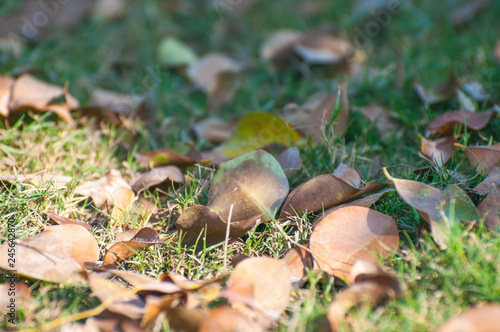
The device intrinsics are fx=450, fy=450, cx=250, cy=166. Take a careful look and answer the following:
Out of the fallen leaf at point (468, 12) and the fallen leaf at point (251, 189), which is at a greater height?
the fallen leaf at point (468, 12)

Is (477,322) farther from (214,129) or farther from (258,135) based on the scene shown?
(214,129)

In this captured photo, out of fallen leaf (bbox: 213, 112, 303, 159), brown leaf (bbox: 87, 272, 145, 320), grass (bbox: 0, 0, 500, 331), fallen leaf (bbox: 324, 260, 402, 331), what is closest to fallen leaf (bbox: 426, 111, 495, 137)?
grass (bbox: 0, 0, 500, 331)

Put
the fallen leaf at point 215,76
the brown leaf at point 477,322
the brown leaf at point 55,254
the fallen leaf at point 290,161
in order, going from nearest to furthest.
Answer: the brown leaf at point 477,322
the brown leaf at point 55,254
the fallen leaf at point 290,161
the fallen leaf at point 215,76

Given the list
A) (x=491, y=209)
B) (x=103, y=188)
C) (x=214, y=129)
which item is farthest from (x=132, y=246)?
(x=491, y=209)

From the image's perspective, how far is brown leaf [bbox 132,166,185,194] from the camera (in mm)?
1495

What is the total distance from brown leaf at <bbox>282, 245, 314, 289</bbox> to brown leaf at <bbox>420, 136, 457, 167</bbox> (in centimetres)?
57

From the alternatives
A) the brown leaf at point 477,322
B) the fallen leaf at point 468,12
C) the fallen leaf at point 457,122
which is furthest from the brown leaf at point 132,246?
the fallen leaf at point 468,12

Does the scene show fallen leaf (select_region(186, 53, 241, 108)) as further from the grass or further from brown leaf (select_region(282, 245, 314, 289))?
brown leaf (select_region(282, 245, 314, 289))

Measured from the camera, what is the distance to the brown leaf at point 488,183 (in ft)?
4.23

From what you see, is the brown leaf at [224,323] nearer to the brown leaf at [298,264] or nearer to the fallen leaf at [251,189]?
the brown leaf at [298,264]

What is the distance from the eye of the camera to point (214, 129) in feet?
6.10

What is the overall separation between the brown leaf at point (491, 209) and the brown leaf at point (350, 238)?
245 millimetres

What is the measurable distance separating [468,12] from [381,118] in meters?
1.08

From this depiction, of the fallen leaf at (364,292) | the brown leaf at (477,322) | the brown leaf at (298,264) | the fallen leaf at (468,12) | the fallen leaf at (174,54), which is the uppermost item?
the fallen leaf at (468,12)
